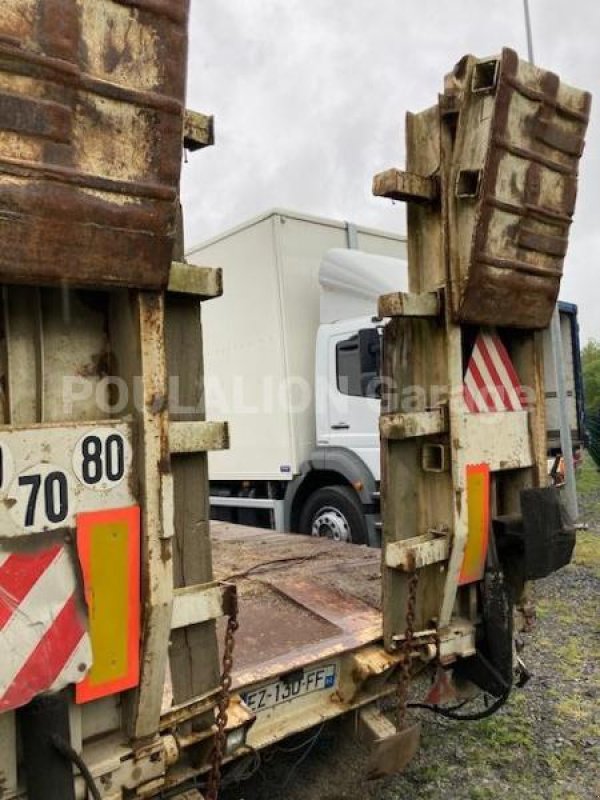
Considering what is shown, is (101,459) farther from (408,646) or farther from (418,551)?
(408,646)

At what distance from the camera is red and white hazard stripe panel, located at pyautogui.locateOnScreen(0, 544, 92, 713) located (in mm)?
1719

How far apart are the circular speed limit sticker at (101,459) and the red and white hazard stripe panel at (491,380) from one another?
61.5 inches

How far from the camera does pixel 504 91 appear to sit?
8.32 feet

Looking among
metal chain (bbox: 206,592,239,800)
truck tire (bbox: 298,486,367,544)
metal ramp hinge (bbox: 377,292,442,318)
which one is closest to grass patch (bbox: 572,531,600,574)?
truck tire (bbox: 298,486,367,544)

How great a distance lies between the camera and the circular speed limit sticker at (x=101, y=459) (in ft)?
6.05

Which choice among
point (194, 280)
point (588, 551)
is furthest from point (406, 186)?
point (588, 551)

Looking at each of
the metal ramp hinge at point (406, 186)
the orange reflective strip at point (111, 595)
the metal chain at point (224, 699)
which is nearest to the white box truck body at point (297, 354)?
the metal ramp hinge at point (406, 186)

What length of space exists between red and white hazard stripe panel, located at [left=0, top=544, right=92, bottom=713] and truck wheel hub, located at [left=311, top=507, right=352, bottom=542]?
4.76m

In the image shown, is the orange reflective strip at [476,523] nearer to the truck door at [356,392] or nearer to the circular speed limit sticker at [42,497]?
the circular speed limit sticker at [42,497]

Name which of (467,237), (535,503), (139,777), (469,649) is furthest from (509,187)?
(139,777)

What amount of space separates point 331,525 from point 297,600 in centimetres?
318

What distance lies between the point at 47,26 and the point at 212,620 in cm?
168

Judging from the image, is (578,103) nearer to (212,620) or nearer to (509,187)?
(509,187)

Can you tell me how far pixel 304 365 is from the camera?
6961 mm
